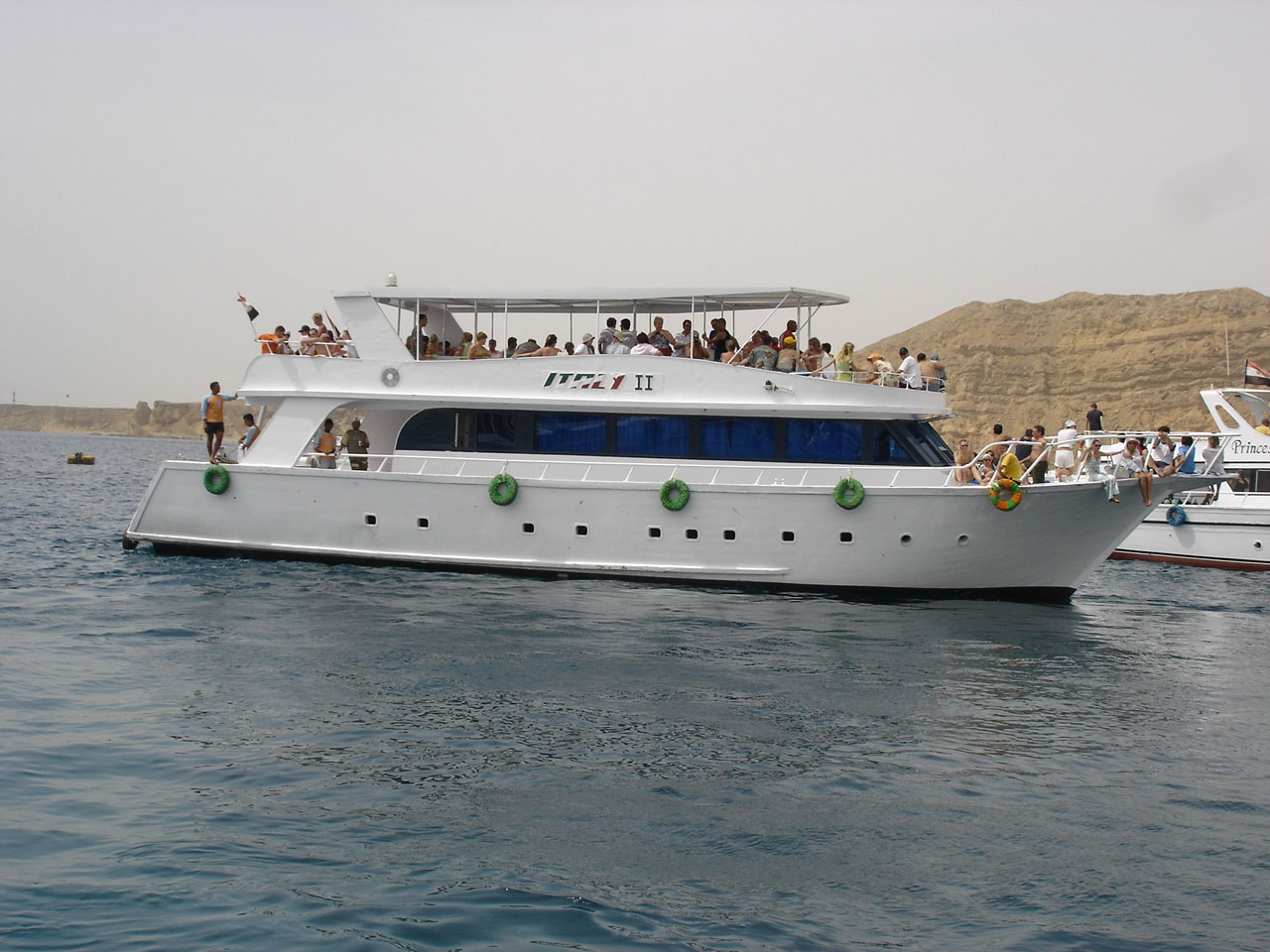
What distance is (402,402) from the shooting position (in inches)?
732

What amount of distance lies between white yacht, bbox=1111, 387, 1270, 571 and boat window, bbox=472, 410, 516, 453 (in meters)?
16.6

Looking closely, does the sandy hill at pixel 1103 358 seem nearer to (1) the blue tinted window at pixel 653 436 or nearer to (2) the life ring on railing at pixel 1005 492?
(2) the life ring on railing at pixel 1005 492

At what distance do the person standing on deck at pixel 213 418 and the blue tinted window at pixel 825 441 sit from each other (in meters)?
9.73

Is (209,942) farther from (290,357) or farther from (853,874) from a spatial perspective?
(290,357)

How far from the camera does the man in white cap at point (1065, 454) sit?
17.0 m

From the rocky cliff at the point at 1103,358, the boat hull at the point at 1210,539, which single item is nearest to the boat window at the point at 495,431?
the boat hull at the point at 1210,539

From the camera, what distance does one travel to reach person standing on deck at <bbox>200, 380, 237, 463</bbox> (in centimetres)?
1972

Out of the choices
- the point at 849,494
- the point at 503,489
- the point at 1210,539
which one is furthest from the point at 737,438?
the point at 1210,539

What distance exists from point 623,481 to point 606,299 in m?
3.11

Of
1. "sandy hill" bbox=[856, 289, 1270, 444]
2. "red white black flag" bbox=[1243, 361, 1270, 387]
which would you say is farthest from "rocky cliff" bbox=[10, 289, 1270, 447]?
"red white black flag" bbox=[1243, 361, 1270, 387]

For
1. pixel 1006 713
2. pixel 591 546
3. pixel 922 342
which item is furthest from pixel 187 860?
pixel 922 342

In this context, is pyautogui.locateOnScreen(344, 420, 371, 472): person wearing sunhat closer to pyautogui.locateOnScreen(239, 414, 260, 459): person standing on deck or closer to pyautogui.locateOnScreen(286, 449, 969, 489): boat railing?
pyautogui.locateOnScreen(286, 449, 969, 489): boat railing

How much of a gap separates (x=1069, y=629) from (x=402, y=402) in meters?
10.7

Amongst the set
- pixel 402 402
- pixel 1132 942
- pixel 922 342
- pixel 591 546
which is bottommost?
pixel 1132 942
